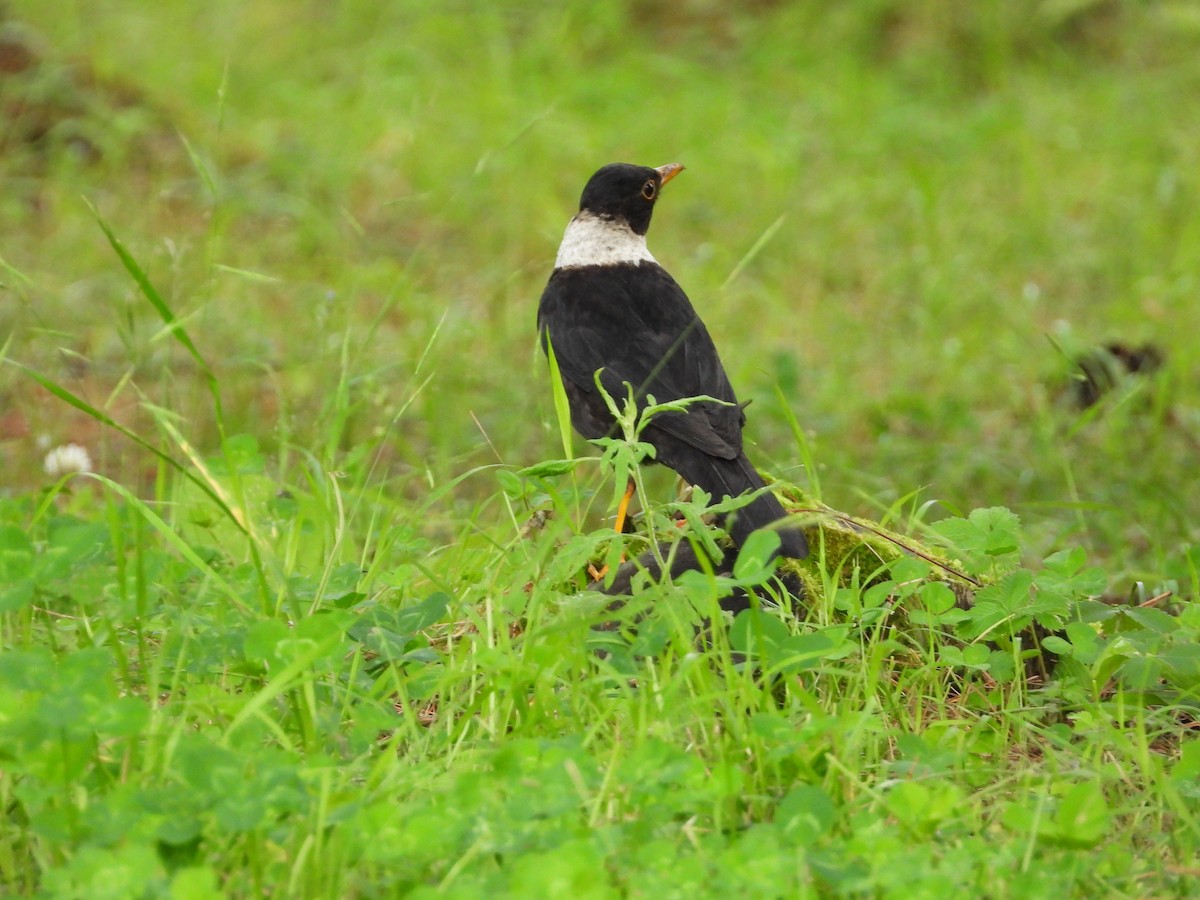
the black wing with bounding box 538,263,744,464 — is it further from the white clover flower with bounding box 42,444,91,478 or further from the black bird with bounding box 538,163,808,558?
the white clover flower with bounding box 42,444,91,478

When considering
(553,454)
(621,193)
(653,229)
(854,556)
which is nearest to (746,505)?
(854,556)

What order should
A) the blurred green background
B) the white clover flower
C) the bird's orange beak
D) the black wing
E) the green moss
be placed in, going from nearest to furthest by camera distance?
the green moss
the black wing
the white clover flower
the bird's orange beak
the blurred green background

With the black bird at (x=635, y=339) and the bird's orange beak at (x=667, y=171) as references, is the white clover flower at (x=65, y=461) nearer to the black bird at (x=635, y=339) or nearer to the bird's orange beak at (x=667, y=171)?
the black bird at (x=635, y=339)

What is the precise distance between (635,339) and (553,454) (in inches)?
22.6

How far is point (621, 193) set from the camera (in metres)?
4.22

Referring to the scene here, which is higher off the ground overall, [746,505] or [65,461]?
[746,505]

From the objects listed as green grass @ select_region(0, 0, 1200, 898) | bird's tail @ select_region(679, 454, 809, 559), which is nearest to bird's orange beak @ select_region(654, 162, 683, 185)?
green grass @ select_region(0, 0, 1200, 898)

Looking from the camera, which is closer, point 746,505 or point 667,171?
point 746,505

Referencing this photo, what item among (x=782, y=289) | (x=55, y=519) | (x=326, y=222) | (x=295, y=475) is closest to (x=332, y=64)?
(x=326, y=222)

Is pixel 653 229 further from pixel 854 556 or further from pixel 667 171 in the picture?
pixel 854 556

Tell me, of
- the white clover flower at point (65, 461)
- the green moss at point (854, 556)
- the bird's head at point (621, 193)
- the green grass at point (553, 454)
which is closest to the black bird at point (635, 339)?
the bird's head at point (621, 193)

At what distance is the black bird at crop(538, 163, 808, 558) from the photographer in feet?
11.3

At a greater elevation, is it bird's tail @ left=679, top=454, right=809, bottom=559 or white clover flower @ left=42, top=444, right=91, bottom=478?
bird's tail @ left=679, top=454, right=809, bottom=559

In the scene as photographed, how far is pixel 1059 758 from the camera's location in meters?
2.62
